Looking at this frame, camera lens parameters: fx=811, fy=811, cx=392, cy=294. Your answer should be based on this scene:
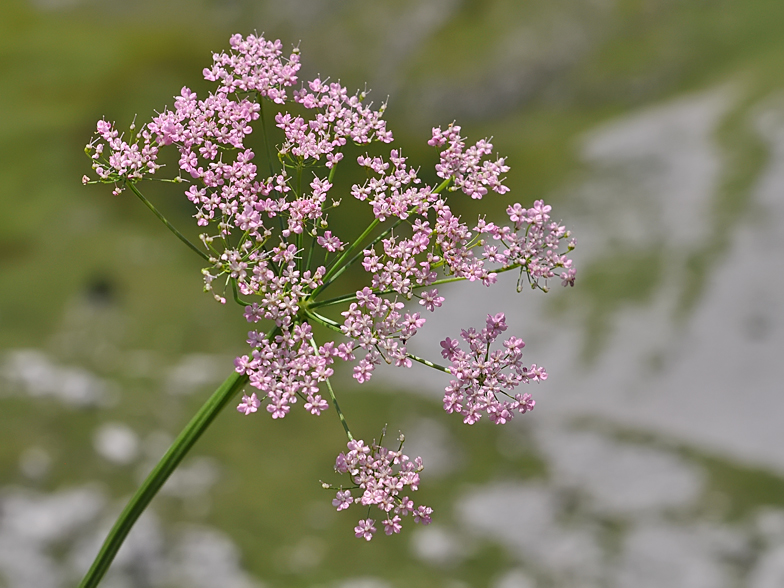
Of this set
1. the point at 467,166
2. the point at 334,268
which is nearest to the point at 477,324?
the point at 467,166

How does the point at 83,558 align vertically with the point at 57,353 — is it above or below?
below

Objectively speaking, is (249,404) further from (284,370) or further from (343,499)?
(343,499)

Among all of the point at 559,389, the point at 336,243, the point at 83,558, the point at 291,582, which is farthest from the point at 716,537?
the point at 336,243

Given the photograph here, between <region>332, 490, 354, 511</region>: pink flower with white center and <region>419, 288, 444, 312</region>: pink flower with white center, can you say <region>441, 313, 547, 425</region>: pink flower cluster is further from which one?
<region>332, 490, 354, 511</region>: pink flower with white center

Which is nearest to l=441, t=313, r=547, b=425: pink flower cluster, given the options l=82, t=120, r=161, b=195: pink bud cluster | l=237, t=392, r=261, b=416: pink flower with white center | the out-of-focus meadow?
l=237, t=392, r=261, b=416: pink flower with white center

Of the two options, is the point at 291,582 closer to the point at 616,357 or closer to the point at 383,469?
the point at 616,357

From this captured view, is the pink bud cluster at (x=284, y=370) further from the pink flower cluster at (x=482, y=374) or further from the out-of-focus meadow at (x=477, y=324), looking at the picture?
the out-of-focus meadow at (x=477, y=324)
